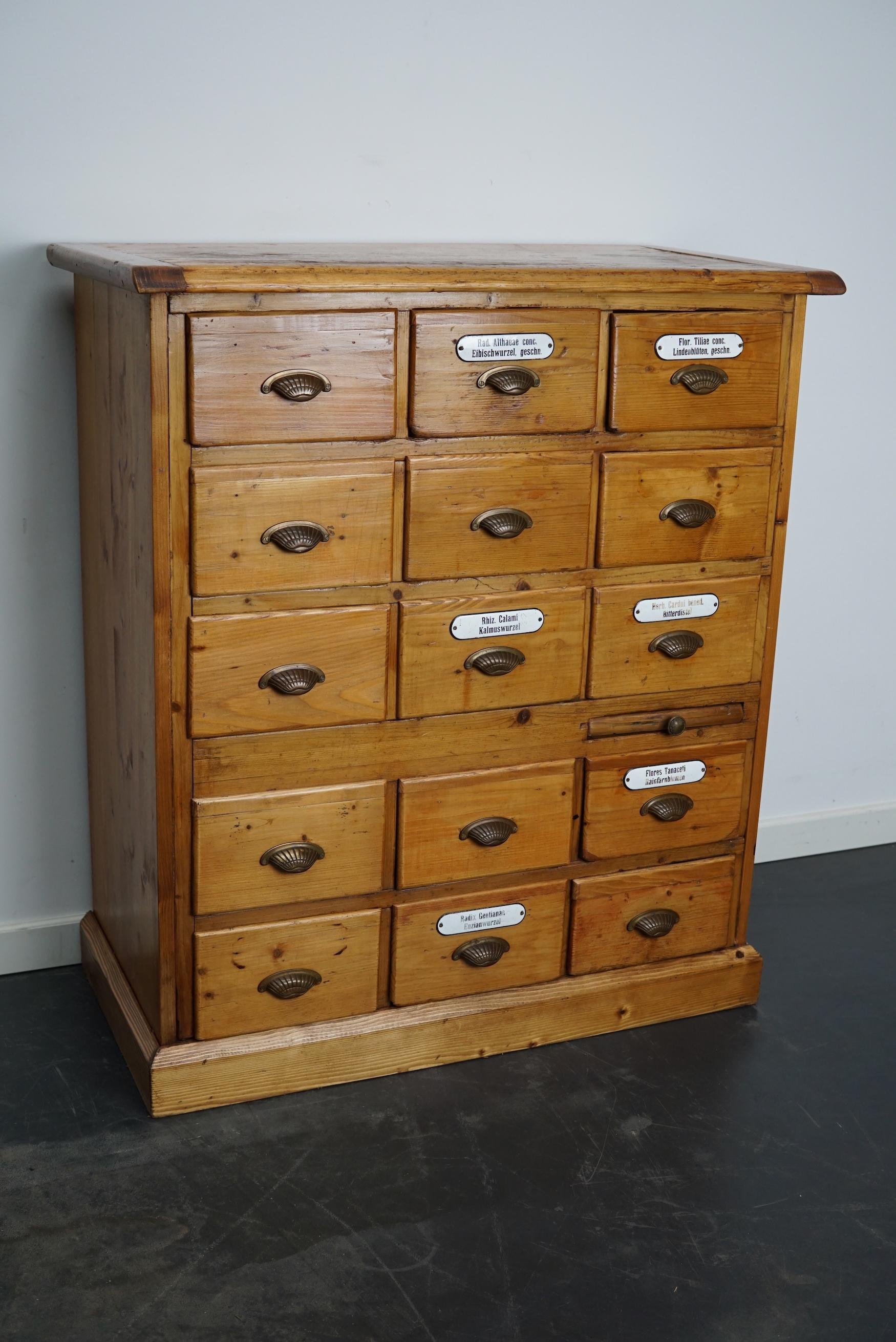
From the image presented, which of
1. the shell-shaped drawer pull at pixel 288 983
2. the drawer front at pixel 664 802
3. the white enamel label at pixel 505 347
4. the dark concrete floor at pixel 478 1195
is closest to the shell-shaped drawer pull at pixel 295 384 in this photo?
the white enamel label at pixel 505 347

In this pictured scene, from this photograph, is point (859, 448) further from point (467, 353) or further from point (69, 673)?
point (69, 673)

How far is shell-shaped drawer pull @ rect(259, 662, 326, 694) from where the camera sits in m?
2.25

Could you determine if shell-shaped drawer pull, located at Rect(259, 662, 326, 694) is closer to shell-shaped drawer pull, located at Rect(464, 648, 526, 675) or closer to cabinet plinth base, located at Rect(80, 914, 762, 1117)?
shell-shaped drawer pull, located at Rect(464, 648, 526, 675)

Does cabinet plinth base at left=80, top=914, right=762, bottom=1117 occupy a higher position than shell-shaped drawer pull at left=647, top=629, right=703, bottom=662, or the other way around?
shell-shaped drawer pull at left=647, top=629, right=703, bottom=662

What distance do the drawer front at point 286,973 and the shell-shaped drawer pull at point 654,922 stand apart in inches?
20.6

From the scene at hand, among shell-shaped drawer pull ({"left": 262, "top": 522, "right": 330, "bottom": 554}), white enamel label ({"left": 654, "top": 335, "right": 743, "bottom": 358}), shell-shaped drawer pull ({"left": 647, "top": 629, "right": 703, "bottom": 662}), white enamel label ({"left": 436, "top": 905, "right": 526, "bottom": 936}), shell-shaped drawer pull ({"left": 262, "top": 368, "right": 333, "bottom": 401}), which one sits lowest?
white enamel label ({"left": 436, "top": 905, "right": 526, "bottom": 936})

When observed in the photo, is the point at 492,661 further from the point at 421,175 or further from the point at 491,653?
the point at 421,175

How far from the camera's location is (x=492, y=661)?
2.39 m

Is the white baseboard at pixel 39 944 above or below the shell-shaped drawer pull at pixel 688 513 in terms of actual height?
below

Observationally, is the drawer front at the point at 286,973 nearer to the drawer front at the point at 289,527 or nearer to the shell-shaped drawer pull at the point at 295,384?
the drawer front at the point at 289,527

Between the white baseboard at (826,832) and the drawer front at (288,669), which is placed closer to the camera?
the drawer front at (288,669)

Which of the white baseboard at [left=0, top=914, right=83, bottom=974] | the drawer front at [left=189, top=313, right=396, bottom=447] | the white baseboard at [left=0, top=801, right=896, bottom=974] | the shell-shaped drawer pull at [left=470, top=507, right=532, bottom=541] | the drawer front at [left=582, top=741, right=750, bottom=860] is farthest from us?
the white baseboard at [left=0, top=801, right=896, bottom=974]

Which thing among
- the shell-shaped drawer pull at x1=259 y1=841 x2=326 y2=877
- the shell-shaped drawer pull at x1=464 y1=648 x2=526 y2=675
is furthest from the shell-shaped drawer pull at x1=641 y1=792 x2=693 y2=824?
the shell-shaped drawer pull at x1=259 y1=841 x2=326 y2=877

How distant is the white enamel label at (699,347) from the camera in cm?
237
